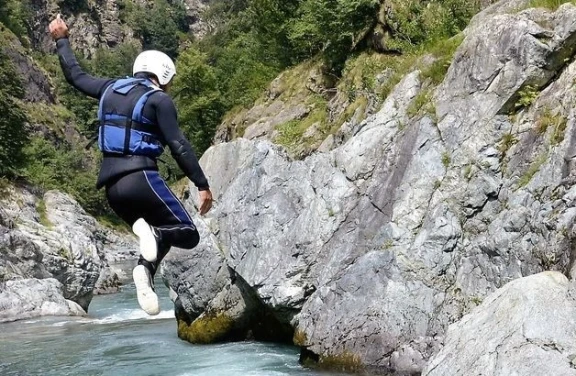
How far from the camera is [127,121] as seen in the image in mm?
4871

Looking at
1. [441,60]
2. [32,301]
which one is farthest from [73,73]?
[32,301]

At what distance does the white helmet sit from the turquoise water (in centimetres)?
953

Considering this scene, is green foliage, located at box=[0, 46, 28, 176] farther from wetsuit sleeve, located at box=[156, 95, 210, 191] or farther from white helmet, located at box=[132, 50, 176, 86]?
wetsuit sleeve, located at box=[156, 95, 210, 191]

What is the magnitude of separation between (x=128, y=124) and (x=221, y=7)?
111 metres

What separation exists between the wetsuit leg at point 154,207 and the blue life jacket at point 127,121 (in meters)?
0.20

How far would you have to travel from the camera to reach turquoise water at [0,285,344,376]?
14.8 meters

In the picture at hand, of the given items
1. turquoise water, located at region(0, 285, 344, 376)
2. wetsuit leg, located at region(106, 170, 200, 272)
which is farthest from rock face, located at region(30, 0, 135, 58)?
wetsuit leg, located at region(106, 170, 200, 272)

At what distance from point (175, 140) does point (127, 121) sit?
36 cm

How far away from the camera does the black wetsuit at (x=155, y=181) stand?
16.0 feet

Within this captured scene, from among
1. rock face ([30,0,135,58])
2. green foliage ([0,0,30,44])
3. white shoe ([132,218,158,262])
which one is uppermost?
rock face ([30,0,135,58])

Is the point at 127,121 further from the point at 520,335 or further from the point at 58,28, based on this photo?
the point at 520,335

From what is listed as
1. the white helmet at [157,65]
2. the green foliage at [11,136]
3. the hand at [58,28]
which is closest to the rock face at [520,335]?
the white helmet at [157,65]

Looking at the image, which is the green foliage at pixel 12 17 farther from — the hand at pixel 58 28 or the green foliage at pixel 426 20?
the hand at pixel 58 28

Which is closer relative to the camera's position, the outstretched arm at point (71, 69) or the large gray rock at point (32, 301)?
the outstretched arm at point (71, 69)
